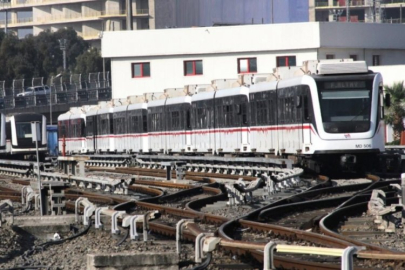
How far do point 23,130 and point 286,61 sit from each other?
15.2 metres

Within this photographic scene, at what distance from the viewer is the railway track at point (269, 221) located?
45.3ft

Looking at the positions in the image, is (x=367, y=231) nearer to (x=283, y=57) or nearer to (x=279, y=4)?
(x=283, y=57)

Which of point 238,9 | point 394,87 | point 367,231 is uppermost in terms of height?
point 238,9

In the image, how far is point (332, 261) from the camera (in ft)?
45.6

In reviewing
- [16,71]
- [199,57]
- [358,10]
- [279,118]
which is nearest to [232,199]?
[279,118]

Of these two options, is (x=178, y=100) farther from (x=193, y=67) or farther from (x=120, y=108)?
(x=193, y=67)

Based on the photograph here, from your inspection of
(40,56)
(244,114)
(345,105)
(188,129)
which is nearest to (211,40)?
(188,129)

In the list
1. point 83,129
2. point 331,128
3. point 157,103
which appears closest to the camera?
point 331,128

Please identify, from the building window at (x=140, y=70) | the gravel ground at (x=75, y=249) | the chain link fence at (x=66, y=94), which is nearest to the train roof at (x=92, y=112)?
the building window at (x=140, y=70)

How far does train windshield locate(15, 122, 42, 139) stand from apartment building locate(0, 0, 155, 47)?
89690 millimetres

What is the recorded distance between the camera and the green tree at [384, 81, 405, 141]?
51375 mm

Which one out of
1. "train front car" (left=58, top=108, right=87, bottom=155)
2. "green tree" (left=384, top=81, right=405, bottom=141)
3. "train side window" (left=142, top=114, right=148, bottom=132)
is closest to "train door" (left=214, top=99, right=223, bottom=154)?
"train side window" (left=142, top=114, right=148, bottom=132)

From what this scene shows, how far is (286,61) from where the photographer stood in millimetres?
65188

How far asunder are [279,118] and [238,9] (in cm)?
5353
